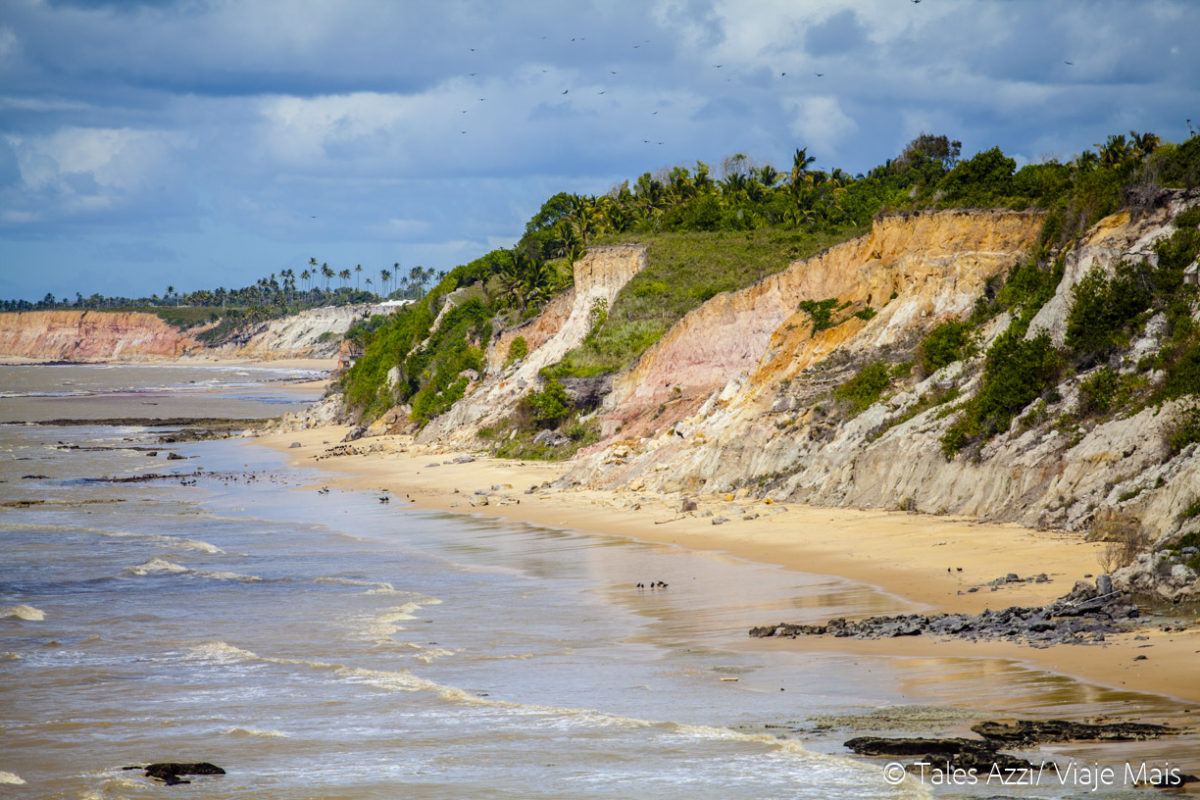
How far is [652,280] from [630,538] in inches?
986

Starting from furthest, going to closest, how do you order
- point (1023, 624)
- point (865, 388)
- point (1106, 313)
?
point (865, 388) < point (1106, 313) < point (1023, 624)

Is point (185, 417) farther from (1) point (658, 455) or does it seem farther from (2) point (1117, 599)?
(2) point (1117, 599)

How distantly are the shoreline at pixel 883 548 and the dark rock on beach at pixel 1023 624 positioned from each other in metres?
0.26

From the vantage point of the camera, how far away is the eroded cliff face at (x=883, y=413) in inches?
813

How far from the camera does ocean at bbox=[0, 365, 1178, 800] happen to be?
35.6ft

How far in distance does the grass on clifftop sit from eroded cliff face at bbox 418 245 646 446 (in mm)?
1334

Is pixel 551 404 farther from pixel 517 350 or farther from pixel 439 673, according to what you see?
pixel 439 673

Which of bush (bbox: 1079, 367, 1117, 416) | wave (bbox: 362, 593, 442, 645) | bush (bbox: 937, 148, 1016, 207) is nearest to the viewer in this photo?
wave (bbox: 362, 593, 442, 645)

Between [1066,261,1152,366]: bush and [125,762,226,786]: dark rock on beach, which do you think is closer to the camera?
[125,762,226,786]: dark rock on beach

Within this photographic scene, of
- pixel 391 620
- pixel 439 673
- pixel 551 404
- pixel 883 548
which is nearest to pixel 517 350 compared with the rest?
pixel 551 404

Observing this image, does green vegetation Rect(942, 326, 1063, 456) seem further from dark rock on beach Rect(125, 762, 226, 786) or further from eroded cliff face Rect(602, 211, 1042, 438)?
dark rock on beach Rect(125, 762, 226, 786)

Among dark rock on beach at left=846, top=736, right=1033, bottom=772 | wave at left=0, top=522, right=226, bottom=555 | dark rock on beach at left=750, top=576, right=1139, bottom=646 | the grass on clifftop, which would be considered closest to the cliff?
dark rock on beach at left=750, top=576, right=1139, bottom=646

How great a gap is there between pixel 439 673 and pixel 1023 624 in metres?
7.62

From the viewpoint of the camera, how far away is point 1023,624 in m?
14.4
